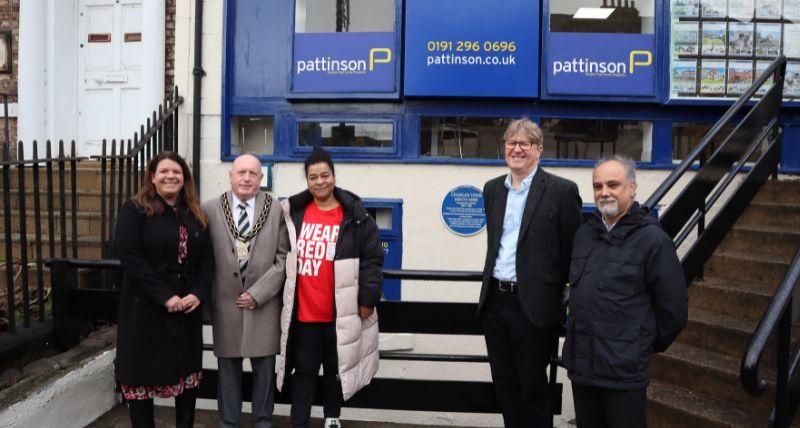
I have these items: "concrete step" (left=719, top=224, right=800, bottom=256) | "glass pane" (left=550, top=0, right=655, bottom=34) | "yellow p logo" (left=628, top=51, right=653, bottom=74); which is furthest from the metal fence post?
"yellow p logo" (left=628, top=51, right=653, bottom=74)

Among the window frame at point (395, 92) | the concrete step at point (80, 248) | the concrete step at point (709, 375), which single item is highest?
the window frame at point (395, 92)

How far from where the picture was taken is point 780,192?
4.90 meters

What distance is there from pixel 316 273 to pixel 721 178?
3306 millimetres

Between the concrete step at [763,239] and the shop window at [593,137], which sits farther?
the shop window at [593,137]

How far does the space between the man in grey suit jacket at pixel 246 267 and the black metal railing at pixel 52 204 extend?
132 cm

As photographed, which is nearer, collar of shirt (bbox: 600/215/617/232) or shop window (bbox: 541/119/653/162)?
collar of shirt (bbox: 600/215/617/232)

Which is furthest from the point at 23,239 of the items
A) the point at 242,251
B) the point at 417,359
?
the point at 417,359

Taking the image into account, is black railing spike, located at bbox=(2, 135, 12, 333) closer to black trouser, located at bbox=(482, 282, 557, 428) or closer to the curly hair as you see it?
the curly hair

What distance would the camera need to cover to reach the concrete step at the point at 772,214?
15.1 ft

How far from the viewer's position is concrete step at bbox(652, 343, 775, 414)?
3.47 m

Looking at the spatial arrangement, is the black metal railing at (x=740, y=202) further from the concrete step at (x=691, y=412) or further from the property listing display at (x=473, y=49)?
the property listing display at (x=473, y=49)

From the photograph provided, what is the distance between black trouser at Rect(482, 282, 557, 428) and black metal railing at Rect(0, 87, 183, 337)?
2.90 meters

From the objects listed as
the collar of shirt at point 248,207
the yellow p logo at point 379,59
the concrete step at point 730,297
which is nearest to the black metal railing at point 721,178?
the concrete step at point 730,297

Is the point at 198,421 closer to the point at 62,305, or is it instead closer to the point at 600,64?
the point at 62,305
